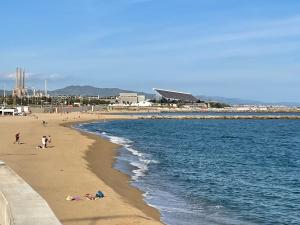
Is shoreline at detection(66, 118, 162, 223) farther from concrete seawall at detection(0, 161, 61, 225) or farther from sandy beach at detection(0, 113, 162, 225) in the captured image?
concrete seawall at detection(0, 161, 61, 225)

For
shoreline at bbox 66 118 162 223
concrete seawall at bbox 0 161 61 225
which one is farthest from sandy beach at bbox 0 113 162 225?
concrete seawall at bbox 0 161 61 225

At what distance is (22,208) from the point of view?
7211 mm

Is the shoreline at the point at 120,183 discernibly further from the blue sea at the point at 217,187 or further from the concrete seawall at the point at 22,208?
the concrete seawall at the point at 22,208

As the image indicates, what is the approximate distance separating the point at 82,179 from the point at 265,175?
10.7m

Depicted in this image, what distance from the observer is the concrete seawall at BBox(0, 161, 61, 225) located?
21.3 feet

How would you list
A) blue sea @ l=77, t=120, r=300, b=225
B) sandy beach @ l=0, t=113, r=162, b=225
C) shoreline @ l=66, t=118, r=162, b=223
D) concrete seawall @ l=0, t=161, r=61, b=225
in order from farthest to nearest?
shoreline @ l=66, t=118, r=162, b=223, blue sea @ l=77, t=120, r=300, b=225, sandy beach @ l=0, t=113, r=162, b=225, concrete seawall @ l=0, t=161, r=61, b=225

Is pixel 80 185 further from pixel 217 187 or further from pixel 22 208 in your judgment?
pixel 22 208

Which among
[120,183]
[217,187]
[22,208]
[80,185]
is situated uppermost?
[22,208]

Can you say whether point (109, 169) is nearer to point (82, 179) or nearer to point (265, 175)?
point (82, 179)

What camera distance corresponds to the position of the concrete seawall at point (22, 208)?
21.3 ft

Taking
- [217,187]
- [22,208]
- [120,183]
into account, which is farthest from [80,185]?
[22,208]

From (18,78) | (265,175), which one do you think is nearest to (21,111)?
(18,78)

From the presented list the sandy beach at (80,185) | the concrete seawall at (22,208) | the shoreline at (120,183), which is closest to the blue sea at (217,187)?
the shoreline at (120,183)

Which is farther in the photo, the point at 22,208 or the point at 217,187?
the point at 217,187
